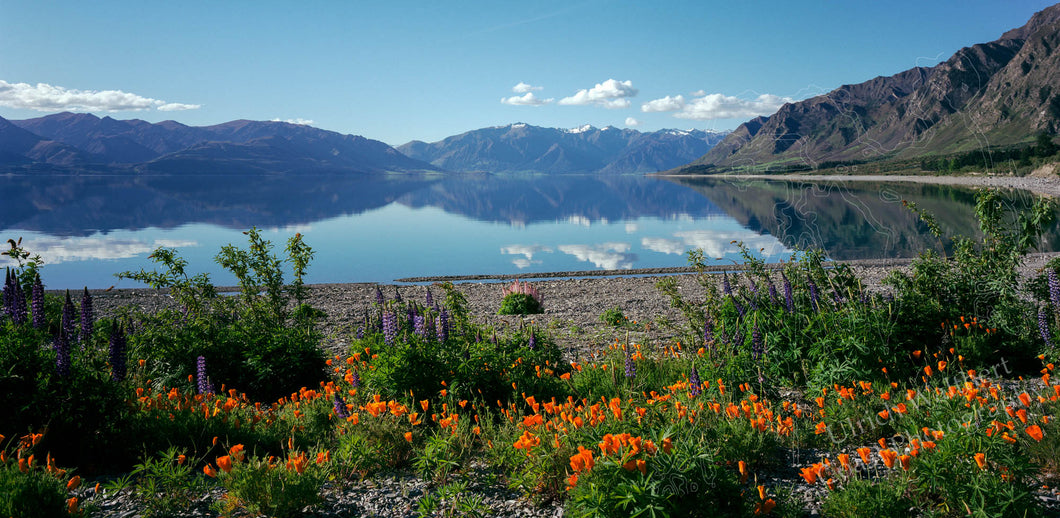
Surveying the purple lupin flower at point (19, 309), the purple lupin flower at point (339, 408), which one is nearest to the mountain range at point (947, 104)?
the purple lupin flower at point (339, 408)

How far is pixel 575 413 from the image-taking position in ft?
19.1

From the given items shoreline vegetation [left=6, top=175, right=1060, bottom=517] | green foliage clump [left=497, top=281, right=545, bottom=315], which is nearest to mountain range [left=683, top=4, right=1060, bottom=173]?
shoreline vegetation [left=6, top=175, right=1060, bottom=517]

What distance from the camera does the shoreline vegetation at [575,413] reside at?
13.0ft

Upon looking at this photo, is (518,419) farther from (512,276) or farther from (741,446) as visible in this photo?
(512,276)

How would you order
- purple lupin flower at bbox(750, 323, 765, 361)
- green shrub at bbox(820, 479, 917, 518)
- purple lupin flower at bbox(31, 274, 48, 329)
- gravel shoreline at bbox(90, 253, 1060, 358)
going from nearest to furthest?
green shrub at bbox(820, 479, 917, 518), purple lupin flower at bbox(750, 323, 765, 361), purple lupin flower at bbox(31, 274, 48, 329), gravel shoreline at bbox(90, 253, 1060, 358)

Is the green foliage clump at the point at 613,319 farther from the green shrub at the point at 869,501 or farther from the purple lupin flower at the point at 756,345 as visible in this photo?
the green shrub at the point at 869,501

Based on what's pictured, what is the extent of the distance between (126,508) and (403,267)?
107 feet

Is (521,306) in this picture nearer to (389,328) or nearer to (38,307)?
(389,328)

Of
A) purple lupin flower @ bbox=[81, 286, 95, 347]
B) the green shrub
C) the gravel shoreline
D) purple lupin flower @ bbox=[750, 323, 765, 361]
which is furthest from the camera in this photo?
the gravel shoreline

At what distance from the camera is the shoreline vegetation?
13.0 feet

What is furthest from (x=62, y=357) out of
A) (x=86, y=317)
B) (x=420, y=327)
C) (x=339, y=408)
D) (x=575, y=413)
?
(x=575, y=413)

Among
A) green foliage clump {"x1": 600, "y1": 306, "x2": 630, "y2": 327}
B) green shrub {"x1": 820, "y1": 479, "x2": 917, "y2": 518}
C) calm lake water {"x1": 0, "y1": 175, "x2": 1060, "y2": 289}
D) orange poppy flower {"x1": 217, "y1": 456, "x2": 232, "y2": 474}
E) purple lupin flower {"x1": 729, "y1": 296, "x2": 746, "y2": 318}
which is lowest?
green shrub {"x1": 820, "y1": 479, "x2": 917, "y2": 518}

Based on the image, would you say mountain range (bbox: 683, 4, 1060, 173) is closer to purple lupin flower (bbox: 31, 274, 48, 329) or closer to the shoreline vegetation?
the shoreline vegetation

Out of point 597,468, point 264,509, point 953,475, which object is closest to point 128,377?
point 264,509
